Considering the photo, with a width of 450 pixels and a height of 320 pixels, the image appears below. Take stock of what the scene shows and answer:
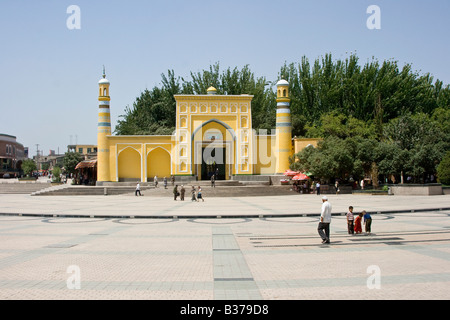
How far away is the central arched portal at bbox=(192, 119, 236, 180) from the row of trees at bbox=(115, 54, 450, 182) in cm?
670

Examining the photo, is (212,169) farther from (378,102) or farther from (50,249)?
(50,249)

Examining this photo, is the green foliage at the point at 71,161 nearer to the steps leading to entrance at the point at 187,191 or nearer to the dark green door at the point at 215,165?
the steps leading to entrance at the point at 187,191

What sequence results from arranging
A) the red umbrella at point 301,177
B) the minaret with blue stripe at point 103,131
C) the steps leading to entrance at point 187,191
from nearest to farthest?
the steps leading to entrance at point 187,191 < the red umbrella at point 301,177 < the minaret with blue stripe at point 103,131

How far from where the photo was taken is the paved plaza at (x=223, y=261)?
21.9 feet

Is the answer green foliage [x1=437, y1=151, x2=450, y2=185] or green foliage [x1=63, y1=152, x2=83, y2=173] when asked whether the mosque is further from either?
green foliage [x1=63, y1=152, x2=83, y2=173]

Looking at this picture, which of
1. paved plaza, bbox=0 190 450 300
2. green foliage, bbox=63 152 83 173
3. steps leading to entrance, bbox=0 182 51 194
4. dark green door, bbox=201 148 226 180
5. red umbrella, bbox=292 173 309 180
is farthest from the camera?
green foliage, bbox=63 152 83 173

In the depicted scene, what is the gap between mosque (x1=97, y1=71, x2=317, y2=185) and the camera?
40188 mm

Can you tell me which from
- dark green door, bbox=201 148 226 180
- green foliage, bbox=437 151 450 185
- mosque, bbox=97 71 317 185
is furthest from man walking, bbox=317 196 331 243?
dark green door, bbox=201 148 226 180

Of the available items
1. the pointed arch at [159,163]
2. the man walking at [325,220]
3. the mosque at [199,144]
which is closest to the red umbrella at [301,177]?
the mosque at [199,144]

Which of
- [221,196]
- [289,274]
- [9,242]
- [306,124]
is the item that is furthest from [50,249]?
[306,124]

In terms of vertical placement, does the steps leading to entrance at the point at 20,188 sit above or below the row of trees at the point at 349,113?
below

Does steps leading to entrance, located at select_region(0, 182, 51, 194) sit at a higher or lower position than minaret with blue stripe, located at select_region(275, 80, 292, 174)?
lower

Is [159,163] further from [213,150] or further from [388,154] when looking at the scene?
[388,154]

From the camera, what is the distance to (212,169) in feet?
142
